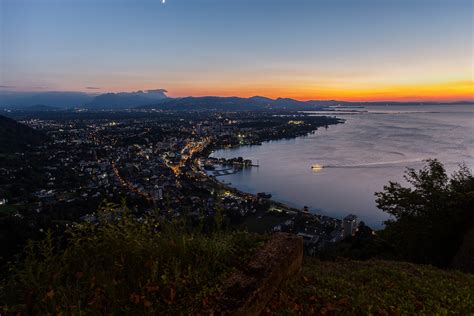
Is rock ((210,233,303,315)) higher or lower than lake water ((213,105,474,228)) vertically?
higher

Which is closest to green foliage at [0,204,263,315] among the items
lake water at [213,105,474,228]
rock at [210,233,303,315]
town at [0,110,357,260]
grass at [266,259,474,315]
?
rock at [210,233,303,315]

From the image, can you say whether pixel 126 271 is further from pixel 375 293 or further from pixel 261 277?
pixel 375 293

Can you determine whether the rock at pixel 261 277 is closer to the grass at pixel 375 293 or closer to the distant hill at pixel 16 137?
the grass at pixel 375 293

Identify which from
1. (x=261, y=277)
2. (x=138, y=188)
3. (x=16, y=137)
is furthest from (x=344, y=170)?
(x=16, y=137)

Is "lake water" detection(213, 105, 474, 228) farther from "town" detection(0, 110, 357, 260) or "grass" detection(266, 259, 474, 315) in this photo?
"grass" detection(266, 259, 474, 315)

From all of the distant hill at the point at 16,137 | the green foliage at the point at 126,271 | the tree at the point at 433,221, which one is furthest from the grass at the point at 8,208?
the distant hill at the point at 16,137
